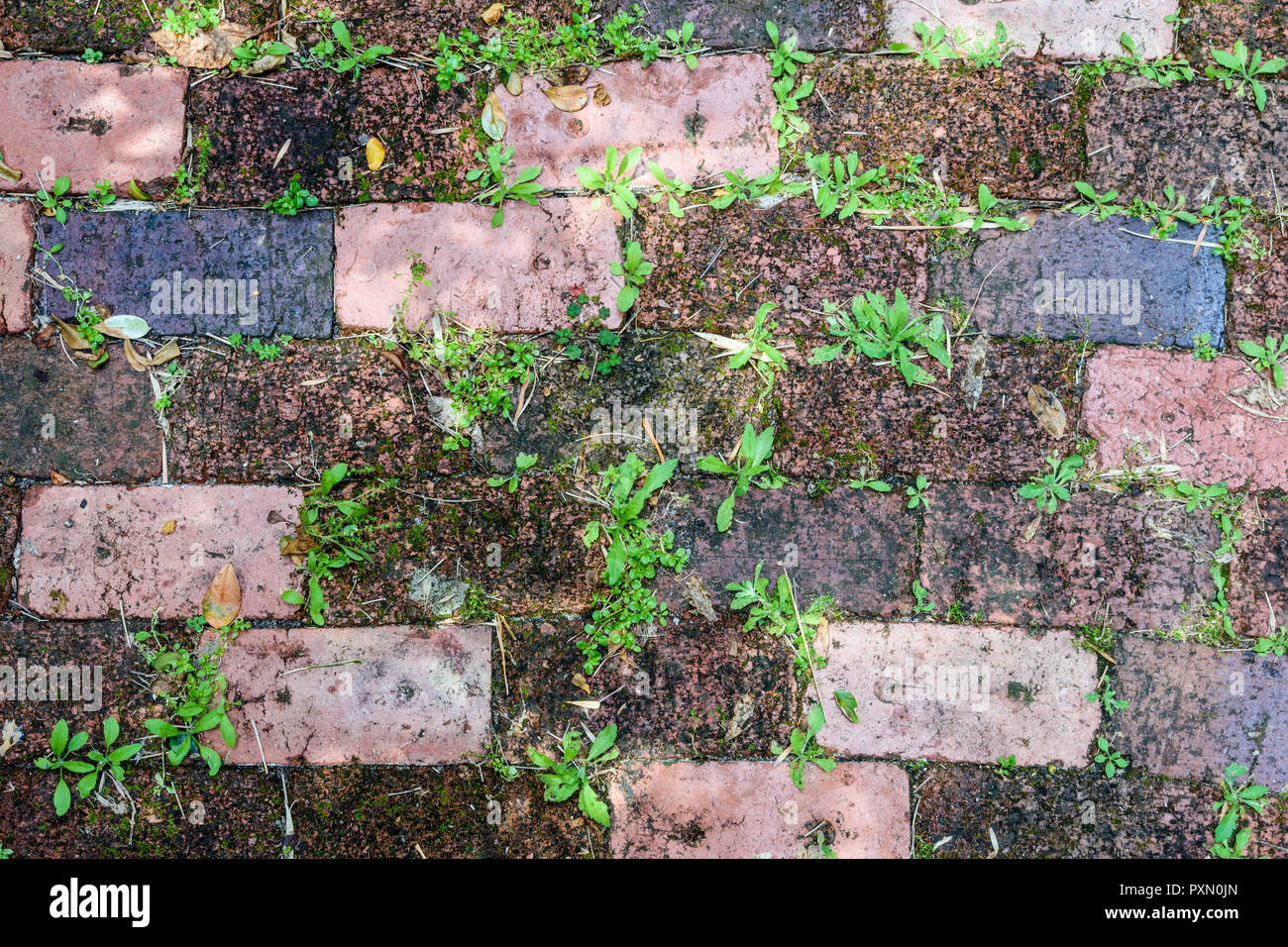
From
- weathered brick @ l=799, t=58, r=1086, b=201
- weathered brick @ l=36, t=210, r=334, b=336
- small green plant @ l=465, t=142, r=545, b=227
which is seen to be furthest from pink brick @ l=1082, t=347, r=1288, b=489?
weathered brick @ l=36, t=210, r=334, b=336

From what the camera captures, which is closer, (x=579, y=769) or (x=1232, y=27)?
(x=579, y=769)

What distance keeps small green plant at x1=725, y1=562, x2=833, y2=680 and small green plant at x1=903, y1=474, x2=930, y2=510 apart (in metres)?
0.42

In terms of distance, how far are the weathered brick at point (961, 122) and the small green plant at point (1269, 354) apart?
0.74m

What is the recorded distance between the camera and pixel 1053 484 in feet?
8.46

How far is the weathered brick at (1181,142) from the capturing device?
262 cm

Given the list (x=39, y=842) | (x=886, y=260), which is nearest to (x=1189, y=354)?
(x=886, y=260)

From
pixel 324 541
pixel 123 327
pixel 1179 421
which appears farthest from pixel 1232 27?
pixel 123 327

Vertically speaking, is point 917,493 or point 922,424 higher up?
point 922,424

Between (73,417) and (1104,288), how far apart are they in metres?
3.25

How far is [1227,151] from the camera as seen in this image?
2.63 meters

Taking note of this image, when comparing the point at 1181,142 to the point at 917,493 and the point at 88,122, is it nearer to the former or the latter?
the point at 917,493

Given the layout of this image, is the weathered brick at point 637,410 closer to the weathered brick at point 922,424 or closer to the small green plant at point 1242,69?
the weathered brick at point 922,424

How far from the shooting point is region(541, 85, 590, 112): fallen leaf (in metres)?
2.62

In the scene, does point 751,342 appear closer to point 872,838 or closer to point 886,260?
point 886,260
